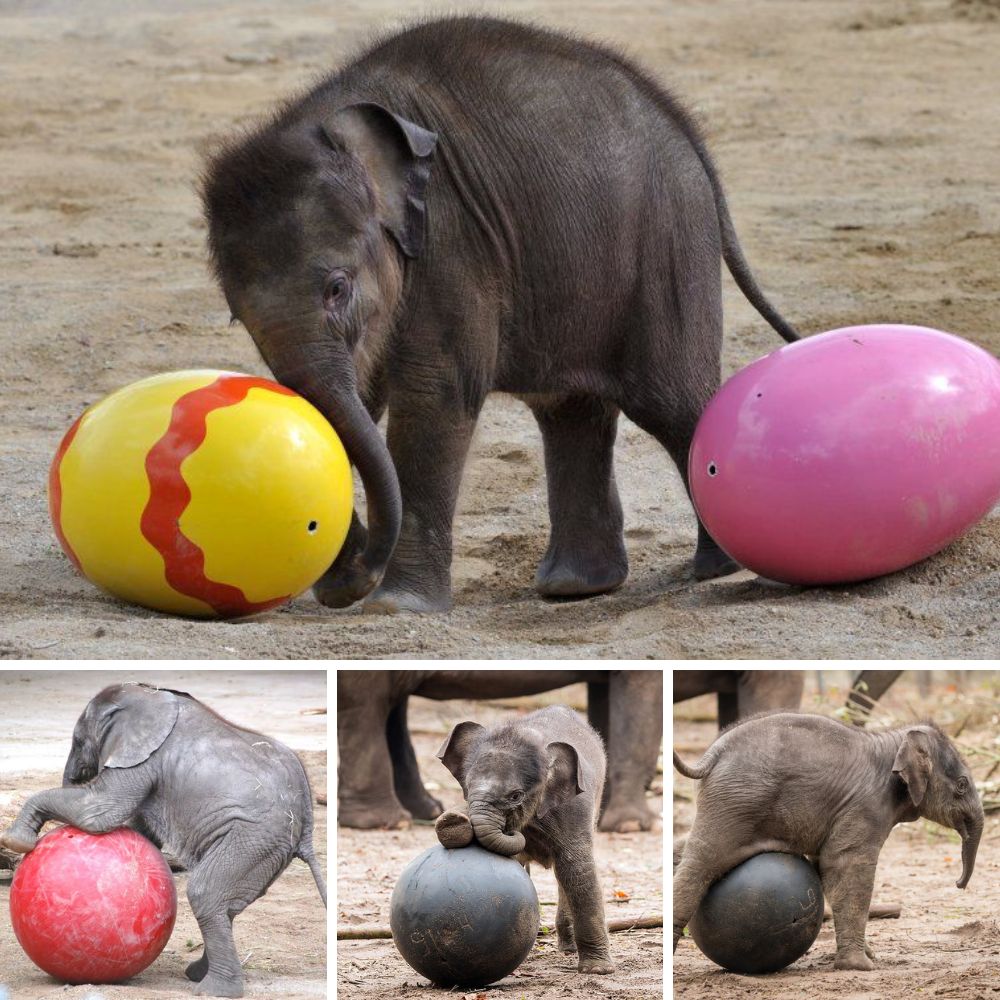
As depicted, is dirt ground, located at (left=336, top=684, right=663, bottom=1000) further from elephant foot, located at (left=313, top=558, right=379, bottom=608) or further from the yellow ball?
the yellow ball

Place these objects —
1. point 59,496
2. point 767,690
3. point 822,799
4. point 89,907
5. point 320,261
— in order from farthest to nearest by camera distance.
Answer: point 767,690
point 320,261
point 59,496
point 822,799
point 89,907

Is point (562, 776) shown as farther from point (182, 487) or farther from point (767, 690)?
point (182, 487)

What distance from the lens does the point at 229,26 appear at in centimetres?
1433

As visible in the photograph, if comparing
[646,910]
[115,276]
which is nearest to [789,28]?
[115,276]

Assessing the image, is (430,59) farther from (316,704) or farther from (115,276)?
(115,276)

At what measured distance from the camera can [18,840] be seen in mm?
3984

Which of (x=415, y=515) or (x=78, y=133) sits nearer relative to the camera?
(x=415, y=515)

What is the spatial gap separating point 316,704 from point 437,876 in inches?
16.9

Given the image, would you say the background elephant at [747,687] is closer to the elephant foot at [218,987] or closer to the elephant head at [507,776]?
the elephant head at [507,776]

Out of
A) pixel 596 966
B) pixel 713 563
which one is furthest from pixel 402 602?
pixel 596 966

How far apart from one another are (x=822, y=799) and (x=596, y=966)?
639 mm

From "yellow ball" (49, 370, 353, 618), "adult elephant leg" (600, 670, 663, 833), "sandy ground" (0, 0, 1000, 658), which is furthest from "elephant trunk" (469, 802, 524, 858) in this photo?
"adult elephant leg" (600, 670, 663, 833)

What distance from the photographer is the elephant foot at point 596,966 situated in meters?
4.38

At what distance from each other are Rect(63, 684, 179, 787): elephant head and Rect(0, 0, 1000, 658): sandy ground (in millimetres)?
519
